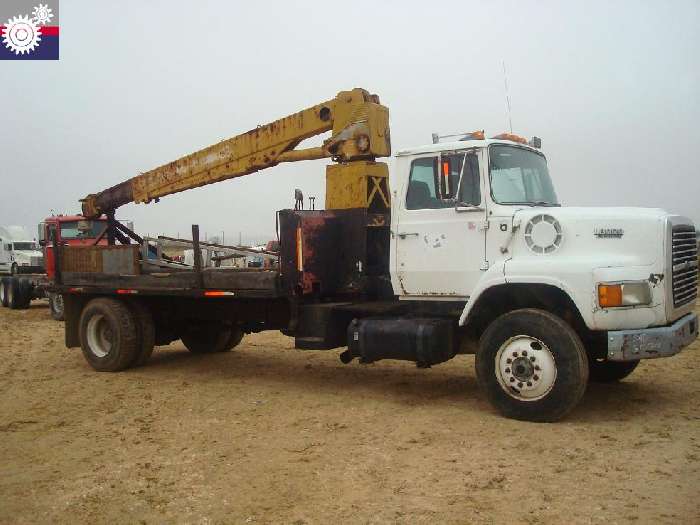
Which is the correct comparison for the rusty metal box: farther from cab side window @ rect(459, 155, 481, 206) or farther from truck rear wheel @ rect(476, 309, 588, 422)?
truck rear wheel @ rect(476, 309, 588, 422)

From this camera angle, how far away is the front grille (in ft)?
19.6

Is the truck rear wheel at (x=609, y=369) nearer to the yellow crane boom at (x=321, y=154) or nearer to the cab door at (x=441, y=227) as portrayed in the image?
the cab door at (x=441, y=227)

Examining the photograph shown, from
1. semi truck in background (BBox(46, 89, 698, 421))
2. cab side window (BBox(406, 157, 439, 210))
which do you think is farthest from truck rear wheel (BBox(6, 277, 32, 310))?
cab side window (BBox(406, 157, 439, 210))

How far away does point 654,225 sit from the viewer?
5816mm

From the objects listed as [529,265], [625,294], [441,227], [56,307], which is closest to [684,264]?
[625,294]

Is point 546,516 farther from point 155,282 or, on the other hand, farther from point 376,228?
point 155,282

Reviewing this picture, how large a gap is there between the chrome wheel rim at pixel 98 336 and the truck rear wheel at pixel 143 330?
1.54 ft

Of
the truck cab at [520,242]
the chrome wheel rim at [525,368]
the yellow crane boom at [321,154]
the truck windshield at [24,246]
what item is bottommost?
the chrome wheel rim at [525,368]

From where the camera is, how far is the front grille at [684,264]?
5.98 meters

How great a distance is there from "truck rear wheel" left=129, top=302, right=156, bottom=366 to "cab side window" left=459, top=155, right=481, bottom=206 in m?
5.05

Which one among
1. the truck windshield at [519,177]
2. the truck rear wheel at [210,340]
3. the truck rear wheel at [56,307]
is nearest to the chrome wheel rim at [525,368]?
the truck windshield at [519,177]

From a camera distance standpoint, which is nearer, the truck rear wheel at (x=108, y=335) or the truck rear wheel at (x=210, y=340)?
the truck rear wheel at (x=108, y=335)

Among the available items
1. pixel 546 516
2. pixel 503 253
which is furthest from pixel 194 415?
pixel 546 516

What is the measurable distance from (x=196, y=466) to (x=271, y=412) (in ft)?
5.78
